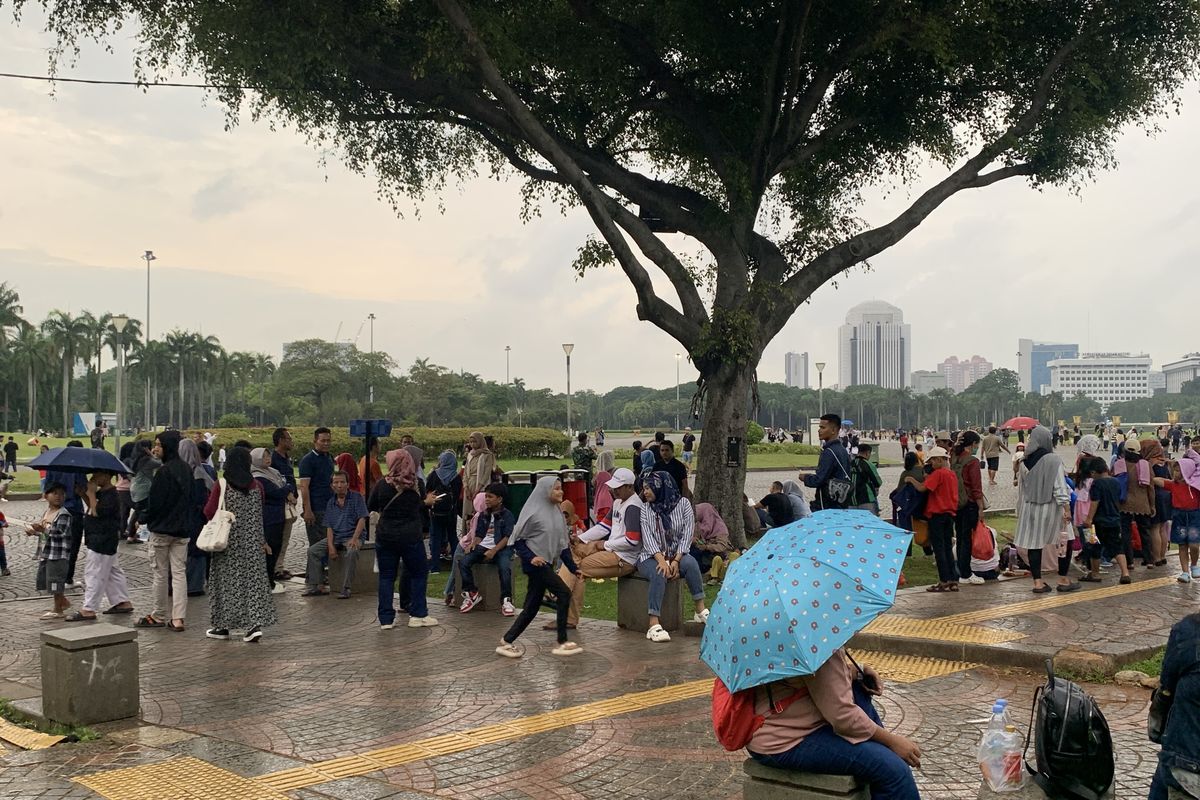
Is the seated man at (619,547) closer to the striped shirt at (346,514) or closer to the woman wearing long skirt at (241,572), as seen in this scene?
the woman wearing long skirt at (241,572)

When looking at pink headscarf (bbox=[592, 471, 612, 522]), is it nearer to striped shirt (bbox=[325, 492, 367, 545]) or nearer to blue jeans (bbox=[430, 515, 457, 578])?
blue jeans (bbox=[430, 515, 457, 578])

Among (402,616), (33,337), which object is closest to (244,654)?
(402,616)

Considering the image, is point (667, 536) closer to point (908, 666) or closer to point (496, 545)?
point (496, 545)

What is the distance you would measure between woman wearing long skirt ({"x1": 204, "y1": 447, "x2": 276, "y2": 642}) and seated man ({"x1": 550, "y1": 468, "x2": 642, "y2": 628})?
9.11ft

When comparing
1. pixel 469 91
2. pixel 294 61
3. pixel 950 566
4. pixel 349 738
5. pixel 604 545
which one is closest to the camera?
pixel 349 738

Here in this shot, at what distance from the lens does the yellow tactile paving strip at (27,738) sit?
670 cm

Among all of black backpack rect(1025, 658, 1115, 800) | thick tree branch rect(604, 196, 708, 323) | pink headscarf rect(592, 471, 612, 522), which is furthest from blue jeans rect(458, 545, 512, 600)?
black backpack rect(1025, 658, 1115, 800)

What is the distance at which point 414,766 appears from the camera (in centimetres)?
619

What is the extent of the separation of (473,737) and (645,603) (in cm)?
367

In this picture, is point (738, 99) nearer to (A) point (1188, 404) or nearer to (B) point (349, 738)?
(B) point (349, 738)

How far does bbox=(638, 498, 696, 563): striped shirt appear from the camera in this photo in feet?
33.7

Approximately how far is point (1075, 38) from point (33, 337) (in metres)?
101

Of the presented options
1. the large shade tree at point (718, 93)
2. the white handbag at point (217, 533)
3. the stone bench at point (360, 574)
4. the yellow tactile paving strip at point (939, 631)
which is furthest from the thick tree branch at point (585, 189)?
the white handbag at point (217, 533)

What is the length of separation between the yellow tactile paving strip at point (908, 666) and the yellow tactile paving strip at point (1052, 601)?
1217 mm
